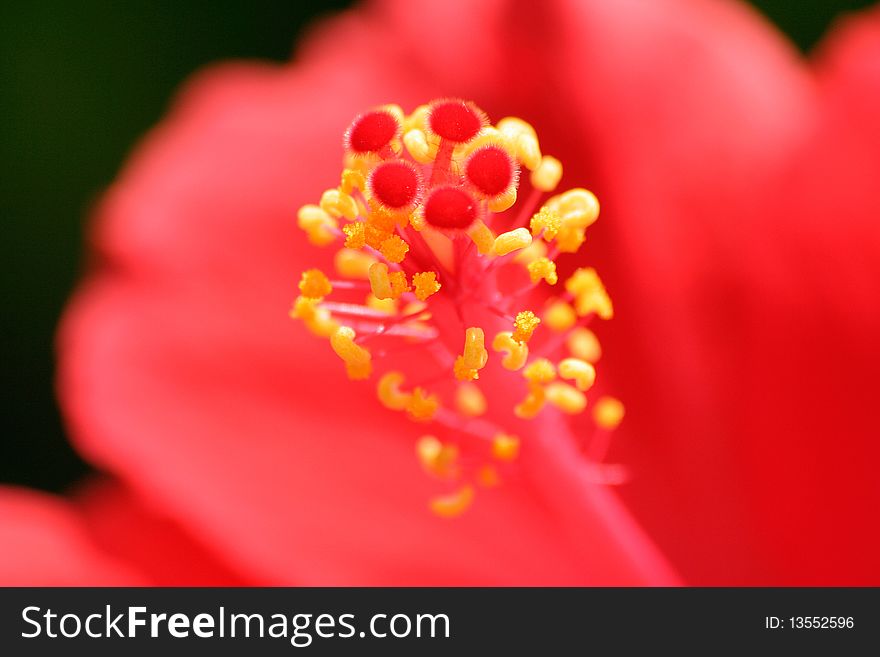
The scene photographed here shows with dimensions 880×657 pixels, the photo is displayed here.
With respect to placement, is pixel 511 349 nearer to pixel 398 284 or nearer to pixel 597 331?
pixel 398 284

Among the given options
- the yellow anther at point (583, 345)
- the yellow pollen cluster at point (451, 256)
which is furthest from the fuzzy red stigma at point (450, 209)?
the yellow anther at point (583, 345)

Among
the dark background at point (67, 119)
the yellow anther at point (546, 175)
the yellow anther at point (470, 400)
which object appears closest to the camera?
the yellow anther at point (546, 175)

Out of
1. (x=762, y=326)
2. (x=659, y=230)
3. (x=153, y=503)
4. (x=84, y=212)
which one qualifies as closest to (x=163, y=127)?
(x=84, y=212)

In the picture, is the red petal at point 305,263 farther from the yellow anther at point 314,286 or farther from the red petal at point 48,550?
the yellow anther at point 314,286

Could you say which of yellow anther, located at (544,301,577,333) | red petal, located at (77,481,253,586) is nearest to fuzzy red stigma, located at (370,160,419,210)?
yellow anther, located at (544,301,577,333)

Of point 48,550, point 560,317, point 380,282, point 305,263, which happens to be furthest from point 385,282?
point 48,550

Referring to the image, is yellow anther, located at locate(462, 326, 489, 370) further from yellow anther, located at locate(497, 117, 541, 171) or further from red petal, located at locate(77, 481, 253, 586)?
red petal, located at locate(77, 481, 253, 586)
